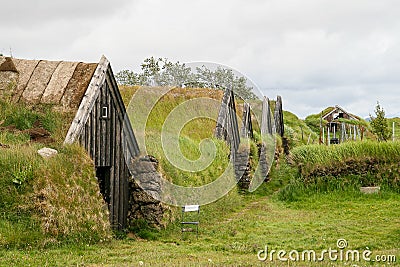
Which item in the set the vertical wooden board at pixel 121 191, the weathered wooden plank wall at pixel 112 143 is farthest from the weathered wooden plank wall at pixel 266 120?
the vertical wooden board at pixel 121 191

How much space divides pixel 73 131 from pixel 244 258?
16.8 feet

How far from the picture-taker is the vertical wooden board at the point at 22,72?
16562 mm

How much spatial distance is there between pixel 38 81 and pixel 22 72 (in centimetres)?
84

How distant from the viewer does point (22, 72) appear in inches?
687

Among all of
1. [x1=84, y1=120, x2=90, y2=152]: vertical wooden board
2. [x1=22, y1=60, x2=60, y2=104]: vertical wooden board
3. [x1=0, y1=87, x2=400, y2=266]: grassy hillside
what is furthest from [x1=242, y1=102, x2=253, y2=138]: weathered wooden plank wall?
[x1=84, y1=120, x2=90, y2=152]: vertical wooden board

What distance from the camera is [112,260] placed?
1114 centimetres

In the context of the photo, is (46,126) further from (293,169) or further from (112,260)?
(293,169)

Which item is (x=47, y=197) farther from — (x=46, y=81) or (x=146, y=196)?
(x=46, y=81)

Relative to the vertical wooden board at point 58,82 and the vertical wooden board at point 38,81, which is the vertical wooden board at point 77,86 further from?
the vertical wooden board at point 38,81

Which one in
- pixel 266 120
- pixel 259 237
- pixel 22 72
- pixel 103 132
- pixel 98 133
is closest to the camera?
pixel 259 237

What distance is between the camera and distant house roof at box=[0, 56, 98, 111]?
16141 mm

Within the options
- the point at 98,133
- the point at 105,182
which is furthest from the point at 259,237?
the point at 98,133

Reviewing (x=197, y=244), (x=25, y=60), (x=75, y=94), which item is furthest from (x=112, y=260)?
(x=25, y=60)

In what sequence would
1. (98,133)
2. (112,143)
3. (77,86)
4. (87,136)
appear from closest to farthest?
1. (87,136)
2. (98,133)
3. (112,143)
4. (77,86)
